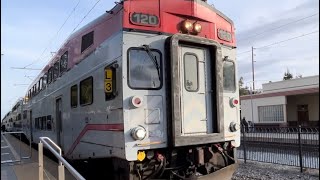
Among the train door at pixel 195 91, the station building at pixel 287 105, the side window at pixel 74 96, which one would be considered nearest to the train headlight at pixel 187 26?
the train door at pixel 195 91

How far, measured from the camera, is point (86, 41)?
906 centimetres

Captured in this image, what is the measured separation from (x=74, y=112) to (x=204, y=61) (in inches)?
151

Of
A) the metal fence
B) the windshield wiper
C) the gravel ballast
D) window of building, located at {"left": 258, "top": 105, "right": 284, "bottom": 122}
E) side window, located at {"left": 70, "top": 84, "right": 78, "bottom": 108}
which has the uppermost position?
the windshield wiper

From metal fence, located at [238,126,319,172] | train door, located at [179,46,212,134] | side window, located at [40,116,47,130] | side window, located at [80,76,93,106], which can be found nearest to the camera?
train door, located at [179,46,212,134]

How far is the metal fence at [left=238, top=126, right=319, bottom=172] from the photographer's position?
12695 millimetres

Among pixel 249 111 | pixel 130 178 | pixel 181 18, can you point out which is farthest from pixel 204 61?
pixel 249 111

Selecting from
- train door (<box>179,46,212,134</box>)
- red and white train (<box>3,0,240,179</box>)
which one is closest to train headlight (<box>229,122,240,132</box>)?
red and white train (<box>3,0,240,179</box>)

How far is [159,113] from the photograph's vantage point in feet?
23.5

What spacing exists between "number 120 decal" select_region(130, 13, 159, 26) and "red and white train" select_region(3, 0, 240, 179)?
0.02 m

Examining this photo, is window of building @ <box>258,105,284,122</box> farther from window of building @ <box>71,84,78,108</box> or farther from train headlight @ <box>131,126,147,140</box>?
train headlight @ <box>131,126,147,140</box>

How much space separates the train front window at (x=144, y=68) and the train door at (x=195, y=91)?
1.59 feet

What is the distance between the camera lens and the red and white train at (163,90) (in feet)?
22.9

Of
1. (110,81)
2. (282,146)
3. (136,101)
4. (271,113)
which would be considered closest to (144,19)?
(110,81)

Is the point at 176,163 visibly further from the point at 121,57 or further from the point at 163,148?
the point at 121,57
